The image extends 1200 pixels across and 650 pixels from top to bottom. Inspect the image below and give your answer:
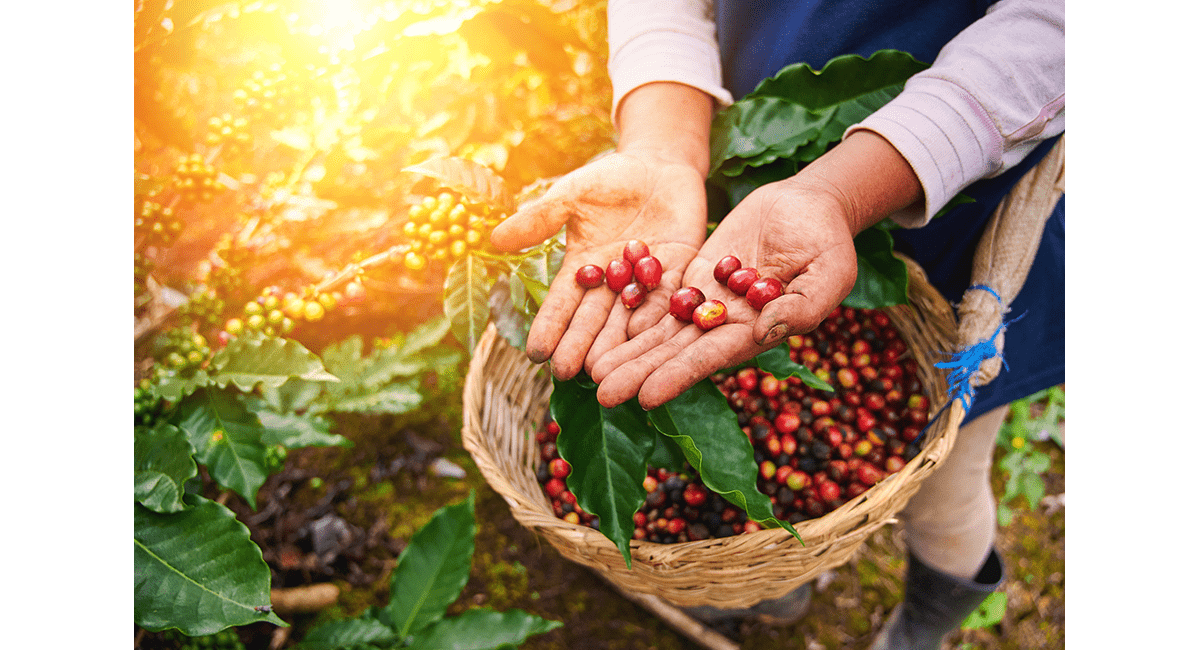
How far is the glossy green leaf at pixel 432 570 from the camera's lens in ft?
5.03

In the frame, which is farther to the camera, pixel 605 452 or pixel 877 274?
pixel 877 274

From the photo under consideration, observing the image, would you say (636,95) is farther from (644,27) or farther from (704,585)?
(704,585)

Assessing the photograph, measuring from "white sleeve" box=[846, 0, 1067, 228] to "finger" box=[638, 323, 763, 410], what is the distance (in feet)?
1.67

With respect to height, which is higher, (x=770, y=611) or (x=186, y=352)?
(x=186, y=352)

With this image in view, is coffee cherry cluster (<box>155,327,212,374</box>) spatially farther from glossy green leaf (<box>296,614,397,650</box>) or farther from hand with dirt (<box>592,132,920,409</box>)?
hand with dirt (<box>592,132,920,409</box>)

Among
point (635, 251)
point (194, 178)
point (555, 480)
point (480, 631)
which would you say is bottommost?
point (480, 631)

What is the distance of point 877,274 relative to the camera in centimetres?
136

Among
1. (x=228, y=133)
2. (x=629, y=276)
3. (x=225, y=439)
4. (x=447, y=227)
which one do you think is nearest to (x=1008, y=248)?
(x=629, y=276)

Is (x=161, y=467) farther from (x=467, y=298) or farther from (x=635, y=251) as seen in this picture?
(x=635, y=251)

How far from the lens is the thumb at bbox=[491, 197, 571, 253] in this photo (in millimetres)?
1260

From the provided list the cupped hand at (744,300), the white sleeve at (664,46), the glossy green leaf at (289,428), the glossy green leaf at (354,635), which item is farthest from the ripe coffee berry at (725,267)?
the glossy green leaf at (354,635)

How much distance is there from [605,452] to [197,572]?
2.99 feet

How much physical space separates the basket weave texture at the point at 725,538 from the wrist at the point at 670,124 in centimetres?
62

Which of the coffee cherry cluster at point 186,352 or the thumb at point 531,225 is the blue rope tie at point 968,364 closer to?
the thumb at point 531,225
